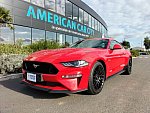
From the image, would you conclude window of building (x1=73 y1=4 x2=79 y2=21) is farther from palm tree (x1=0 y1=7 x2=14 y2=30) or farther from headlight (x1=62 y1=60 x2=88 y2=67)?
headlight (x1=62 y1=60 x2=88 y2=67)

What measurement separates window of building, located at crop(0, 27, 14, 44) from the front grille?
12619 mm

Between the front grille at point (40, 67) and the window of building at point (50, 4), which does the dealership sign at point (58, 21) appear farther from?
the front grille at point (40, 67)

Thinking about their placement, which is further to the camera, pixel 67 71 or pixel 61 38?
pixel 61 38

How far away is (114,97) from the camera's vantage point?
4398mm

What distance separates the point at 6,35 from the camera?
16750 mm

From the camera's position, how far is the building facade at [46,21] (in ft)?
57.9

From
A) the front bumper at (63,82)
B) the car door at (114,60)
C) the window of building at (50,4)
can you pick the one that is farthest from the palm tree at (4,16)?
the front bumper at (63,82)

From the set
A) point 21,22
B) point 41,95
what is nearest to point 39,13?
point 21,22

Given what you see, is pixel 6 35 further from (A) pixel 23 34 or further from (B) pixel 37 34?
(B) pixel 37 34

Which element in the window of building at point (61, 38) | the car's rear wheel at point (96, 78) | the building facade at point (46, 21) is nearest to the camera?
the car's rear wheel at point (96, 78)

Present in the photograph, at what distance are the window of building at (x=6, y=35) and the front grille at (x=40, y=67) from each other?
12.6m

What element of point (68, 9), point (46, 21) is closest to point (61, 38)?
point (46, 21)

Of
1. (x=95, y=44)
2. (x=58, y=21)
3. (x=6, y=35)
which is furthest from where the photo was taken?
(x=58, y=21)

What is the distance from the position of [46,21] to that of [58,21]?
2612 mm
